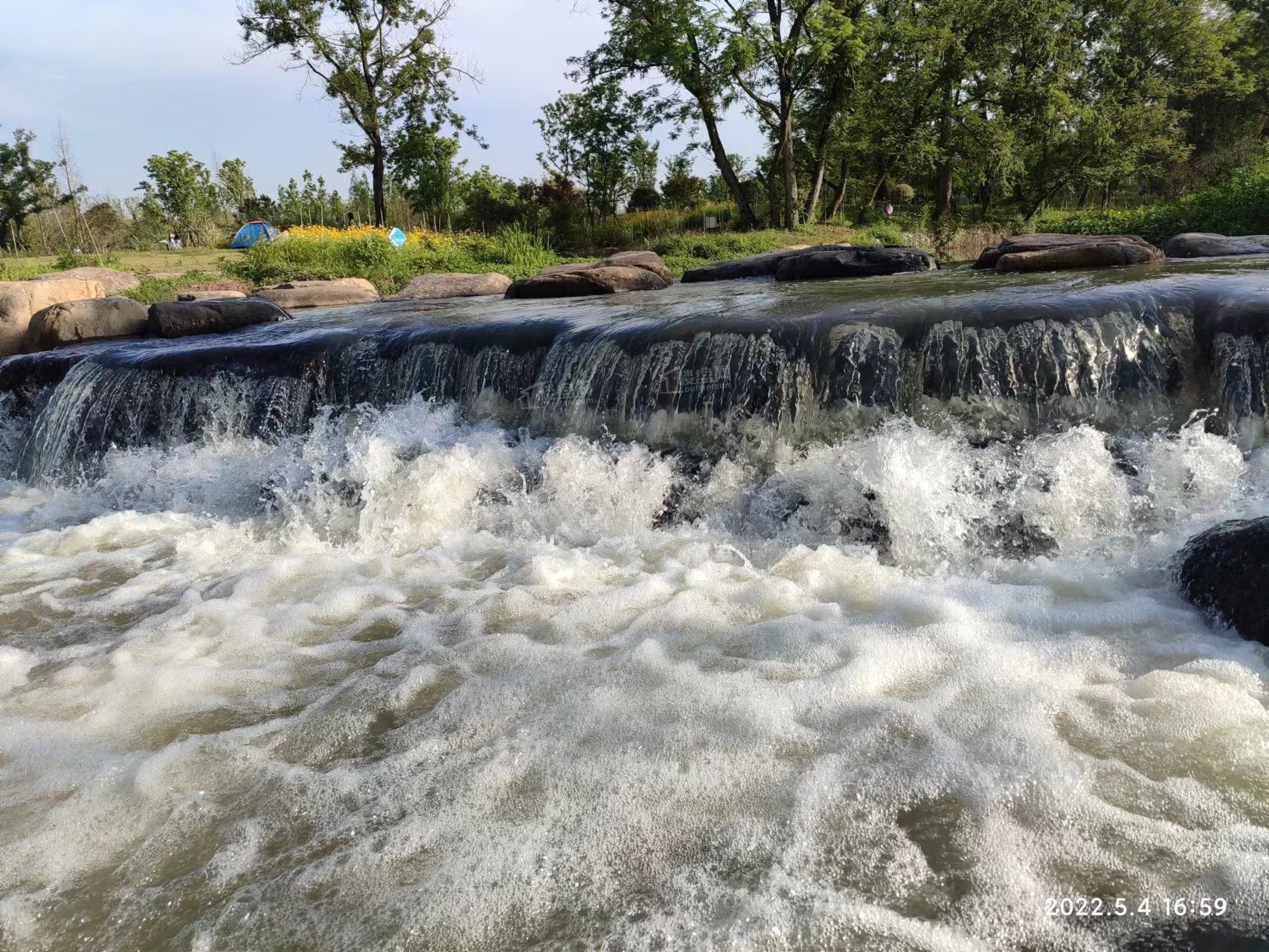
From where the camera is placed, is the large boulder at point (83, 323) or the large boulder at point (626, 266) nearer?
the large boulder at point (83, 323)

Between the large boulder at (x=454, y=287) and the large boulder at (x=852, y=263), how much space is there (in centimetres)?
430

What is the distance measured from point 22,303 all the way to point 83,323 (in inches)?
46.4

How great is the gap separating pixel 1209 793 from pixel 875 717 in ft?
2.79

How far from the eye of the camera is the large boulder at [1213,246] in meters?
8.81

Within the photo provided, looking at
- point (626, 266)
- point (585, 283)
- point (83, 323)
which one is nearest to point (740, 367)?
point (585, 283)

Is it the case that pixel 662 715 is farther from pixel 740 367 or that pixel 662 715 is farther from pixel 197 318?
pixel 197 318

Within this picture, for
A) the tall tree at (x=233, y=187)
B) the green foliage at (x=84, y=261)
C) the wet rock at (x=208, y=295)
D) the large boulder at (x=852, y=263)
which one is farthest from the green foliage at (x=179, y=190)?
the large boulder at (x=852, y=263)

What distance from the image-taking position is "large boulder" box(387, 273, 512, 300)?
11656 millimetres

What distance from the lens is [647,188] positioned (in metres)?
29.9

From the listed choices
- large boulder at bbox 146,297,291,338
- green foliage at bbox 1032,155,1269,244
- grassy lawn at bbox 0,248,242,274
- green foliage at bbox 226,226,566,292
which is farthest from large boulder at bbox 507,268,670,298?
green foliage at bbox 1032,155,1269,244

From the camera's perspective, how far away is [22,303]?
938 cm

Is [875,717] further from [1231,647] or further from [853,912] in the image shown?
[1231,647]
